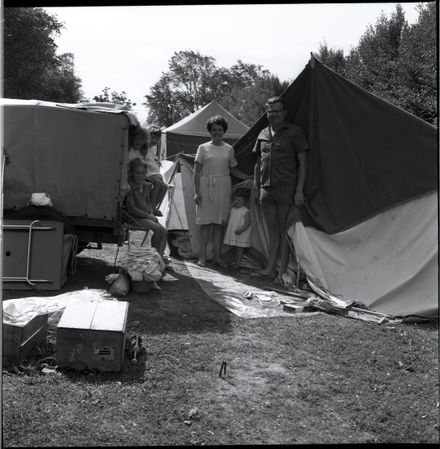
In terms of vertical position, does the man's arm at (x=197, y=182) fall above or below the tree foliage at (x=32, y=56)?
below

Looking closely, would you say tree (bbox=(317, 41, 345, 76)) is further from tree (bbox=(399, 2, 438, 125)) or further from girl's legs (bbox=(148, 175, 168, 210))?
girl's legs (bbox=(148, 175, 168, 210))

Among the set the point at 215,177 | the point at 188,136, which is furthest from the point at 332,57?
the point at 215,177

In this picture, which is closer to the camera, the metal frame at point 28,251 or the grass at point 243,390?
the grass at point 243,390

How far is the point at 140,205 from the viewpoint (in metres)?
6.20

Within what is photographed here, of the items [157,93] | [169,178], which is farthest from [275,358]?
[157,93]

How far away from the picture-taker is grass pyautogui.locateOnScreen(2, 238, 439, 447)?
2863 millimetres

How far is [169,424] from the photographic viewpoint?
2947 millimetres

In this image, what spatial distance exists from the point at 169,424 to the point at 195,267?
12.9 feet

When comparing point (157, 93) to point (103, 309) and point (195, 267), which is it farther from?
point (103, 309)

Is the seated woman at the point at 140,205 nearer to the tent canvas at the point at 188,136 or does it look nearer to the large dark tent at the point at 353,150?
the large dark tent at the point at 353,150

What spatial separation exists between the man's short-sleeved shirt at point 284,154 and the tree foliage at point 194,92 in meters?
26.7

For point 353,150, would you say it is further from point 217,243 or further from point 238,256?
point 217,243

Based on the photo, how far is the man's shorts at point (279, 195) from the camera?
20.3 ft

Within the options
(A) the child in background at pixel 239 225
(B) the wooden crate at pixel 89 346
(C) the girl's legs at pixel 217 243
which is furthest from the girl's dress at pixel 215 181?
(B) the wooden crate at pixel 89 346
